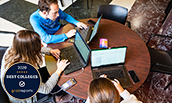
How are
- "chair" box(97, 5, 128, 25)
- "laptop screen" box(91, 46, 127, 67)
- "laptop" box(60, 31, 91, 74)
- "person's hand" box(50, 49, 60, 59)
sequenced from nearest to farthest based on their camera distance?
"laptop screen" box(91, 46, 127, 67), "laptop" box(60, 31, 91, 74), "person's hand" box(50, 49, 60, 59), "chair" box(97, 5, 128, 25)

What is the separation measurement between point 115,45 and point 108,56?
1.34 feet

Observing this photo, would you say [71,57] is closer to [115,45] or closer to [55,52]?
[55,52]

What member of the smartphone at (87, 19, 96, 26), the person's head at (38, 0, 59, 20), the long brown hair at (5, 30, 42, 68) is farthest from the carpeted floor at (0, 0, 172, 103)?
the person's head at (38, 0, 59, 20)

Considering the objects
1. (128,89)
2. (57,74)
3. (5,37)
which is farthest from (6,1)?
(128,89)

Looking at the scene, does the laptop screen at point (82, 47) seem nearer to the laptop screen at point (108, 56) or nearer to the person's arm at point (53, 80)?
the laptop screen at point (108, 56)

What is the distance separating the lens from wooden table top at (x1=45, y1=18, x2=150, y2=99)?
1.37m

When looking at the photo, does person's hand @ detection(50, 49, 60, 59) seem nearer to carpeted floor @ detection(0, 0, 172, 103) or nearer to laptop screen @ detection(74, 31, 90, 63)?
laptop screen @ detection(74, 31, 90, 63)

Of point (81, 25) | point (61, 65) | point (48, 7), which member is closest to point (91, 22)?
point (81, 25)

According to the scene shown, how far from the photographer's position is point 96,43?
5.83 feet

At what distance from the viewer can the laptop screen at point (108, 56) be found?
53.4 inches

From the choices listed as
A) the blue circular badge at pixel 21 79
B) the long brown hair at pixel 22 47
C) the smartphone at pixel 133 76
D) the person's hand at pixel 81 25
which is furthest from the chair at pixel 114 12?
the blue circular badge at pixel 21 79

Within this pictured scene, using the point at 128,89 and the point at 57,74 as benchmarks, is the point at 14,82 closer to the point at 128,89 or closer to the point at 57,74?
the point at 57,74

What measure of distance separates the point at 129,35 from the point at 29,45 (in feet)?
4.38

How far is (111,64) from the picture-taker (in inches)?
58.3
